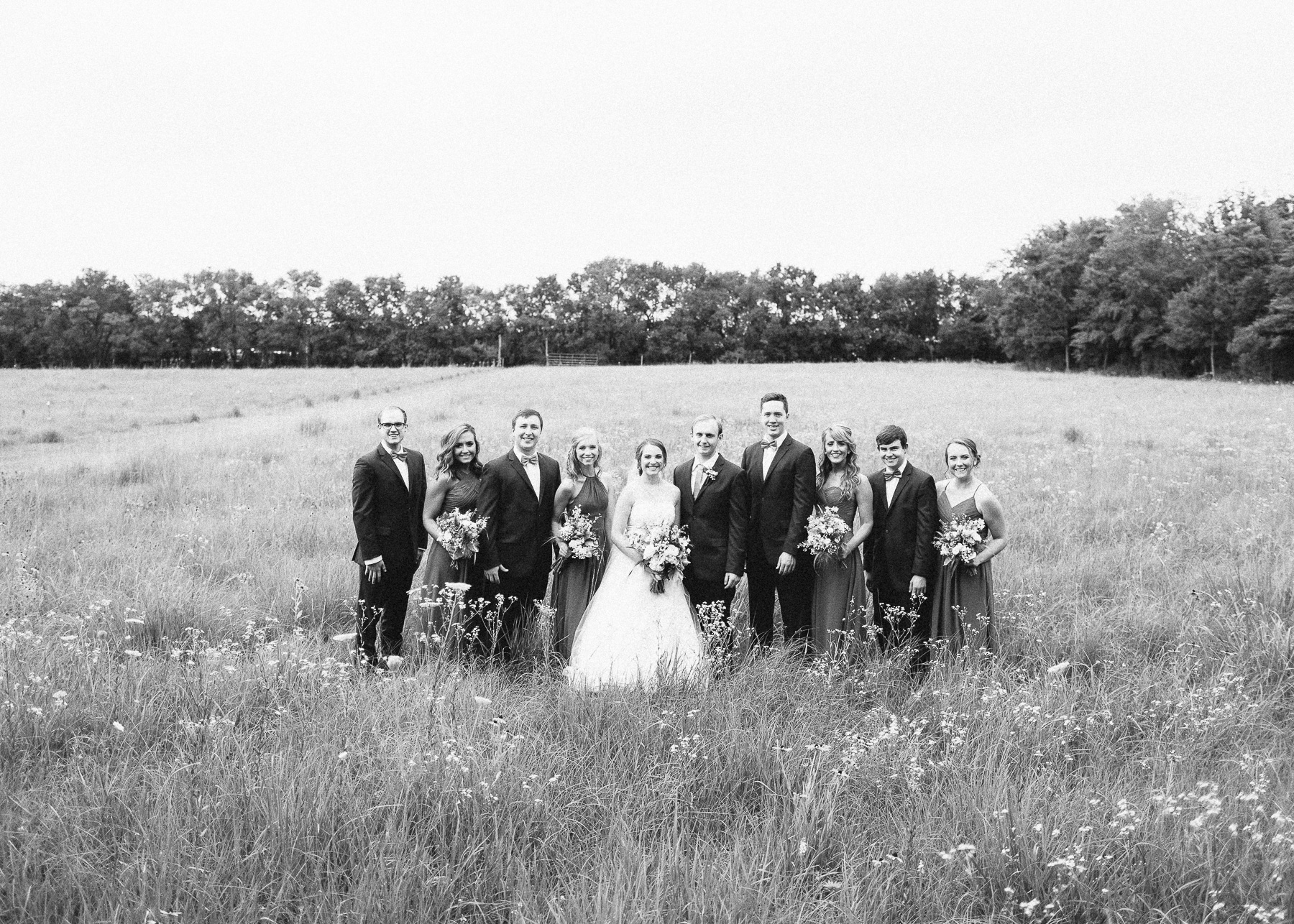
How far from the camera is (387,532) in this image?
275 inches

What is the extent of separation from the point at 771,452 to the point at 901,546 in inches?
52.6

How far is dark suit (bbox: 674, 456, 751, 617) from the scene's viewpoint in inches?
274

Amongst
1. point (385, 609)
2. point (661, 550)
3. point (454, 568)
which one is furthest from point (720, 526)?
point (385, 609)

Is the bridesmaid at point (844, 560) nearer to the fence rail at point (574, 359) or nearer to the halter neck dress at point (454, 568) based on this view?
the halter neck dress at point (454, 568)

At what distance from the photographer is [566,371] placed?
5809 cm

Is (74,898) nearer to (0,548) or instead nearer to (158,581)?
(158,581)

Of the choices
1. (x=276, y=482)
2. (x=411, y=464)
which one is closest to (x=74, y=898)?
(x=411, y=464)

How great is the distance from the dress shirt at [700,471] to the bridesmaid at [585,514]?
2.58 feet

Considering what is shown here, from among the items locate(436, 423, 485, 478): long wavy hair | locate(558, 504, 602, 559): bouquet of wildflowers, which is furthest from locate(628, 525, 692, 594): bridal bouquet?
locate(436, 423, 485, 478): long wavy hair

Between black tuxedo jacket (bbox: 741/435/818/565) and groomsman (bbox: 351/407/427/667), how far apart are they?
2.88m

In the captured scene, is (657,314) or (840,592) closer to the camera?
(840,592)

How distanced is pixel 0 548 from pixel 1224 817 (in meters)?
10.9

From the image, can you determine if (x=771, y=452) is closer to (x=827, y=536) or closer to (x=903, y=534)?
(x=827, y=536)

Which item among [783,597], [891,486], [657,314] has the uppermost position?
[657,314]
